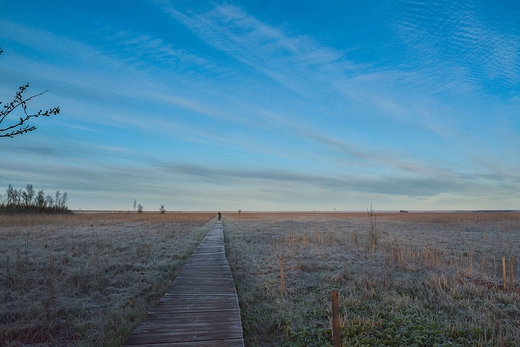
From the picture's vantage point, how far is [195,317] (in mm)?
6117

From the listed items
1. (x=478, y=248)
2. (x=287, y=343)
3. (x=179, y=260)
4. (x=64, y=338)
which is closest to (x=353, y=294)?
(x=287, y=343)

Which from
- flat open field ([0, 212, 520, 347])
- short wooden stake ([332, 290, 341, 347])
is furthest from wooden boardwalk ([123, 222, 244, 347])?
short wooden stake ([332, 290, 341, 347])

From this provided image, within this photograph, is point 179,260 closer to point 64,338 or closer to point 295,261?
point 295,261

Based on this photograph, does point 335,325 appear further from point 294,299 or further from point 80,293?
point 80,293

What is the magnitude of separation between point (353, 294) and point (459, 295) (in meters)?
2.49

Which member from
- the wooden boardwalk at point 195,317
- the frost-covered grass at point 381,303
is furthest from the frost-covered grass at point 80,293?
the frost-covered grass at point 381,303

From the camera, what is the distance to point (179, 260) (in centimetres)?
1274

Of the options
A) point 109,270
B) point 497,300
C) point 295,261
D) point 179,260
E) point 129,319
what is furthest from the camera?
point 179,260

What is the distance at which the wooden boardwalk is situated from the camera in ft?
16.5

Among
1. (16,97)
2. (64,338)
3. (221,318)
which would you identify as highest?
(16,97)

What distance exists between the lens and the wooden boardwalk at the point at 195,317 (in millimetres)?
5039

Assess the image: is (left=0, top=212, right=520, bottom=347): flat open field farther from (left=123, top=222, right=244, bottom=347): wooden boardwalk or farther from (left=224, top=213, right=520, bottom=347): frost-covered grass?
(left=123, top=222, right=244, bottom=347): wooden boardwalk

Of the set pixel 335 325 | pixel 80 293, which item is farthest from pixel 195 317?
pixel 80 293

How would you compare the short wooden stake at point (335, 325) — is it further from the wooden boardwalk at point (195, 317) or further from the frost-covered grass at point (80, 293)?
the frost-covered grass at point (80, 293)
